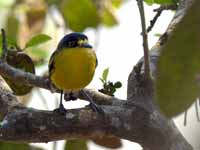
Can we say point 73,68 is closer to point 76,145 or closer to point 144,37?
point 76,145

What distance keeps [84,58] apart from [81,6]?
0.22 m

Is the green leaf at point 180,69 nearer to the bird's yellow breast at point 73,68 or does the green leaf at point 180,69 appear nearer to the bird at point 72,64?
the bird at point 72,64

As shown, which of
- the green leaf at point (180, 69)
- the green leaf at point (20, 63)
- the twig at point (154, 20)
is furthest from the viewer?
the green leaf at point (20, 63)

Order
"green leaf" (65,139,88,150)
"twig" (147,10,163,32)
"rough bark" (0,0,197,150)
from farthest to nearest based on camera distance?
"twig" (147,10,163,32) < "green leaf" (65,139,88,150) < "rough bark" (0,0,197,150)

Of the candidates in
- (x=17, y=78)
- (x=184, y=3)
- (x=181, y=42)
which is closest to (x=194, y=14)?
(x=181, y=42)

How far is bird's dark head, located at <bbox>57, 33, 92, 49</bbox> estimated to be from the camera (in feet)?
6.64

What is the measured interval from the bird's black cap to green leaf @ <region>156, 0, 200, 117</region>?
1573 mm

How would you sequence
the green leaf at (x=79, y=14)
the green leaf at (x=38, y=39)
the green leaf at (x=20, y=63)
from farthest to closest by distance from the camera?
the green leaf at (x=79, y=14)
the green leaf at (x=38, y=39)
the green leaf at (x=20, y=63)

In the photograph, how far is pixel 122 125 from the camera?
1.10 m

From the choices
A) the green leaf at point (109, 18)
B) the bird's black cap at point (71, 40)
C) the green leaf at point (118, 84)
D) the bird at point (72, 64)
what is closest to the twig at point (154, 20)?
the green leaf at point (118, 84)

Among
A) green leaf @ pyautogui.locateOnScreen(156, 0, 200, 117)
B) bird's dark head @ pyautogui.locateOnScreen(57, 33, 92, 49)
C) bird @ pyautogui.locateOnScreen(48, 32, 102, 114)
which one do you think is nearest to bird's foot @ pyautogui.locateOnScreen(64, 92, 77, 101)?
bird @ pyautogui.locateOnScreen(48, 32, 102, 114)

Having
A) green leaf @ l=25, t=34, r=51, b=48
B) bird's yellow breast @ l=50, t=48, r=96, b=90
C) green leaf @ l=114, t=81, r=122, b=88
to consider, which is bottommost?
bird's yellow breast @ l=50, t=48, r=96, b=90

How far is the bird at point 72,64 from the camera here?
5.69 feet

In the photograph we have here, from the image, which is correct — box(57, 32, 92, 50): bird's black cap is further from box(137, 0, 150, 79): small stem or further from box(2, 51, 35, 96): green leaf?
box(137, 0, 150, 79): small stem
